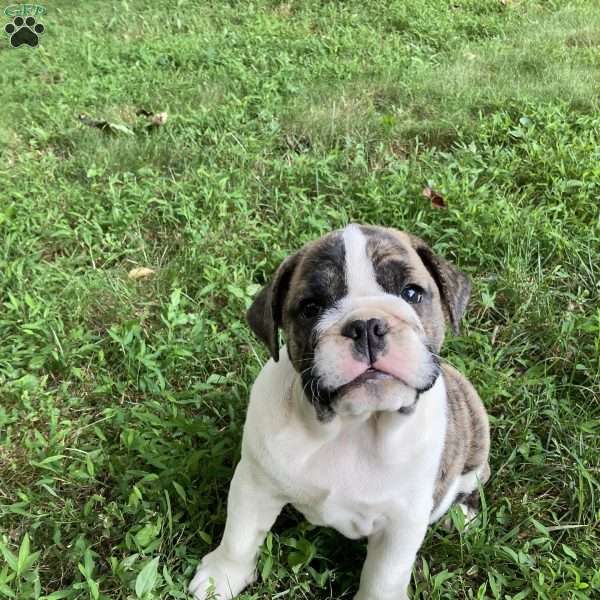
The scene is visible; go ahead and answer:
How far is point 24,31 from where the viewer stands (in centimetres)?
808

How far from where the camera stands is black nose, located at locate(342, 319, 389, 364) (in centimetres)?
224

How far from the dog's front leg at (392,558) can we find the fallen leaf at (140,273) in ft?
8.19

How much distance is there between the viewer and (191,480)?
3277 millimetres

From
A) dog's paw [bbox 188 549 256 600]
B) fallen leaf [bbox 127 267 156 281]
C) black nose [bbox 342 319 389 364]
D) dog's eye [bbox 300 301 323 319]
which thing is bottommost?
dog's paw [bbox 188 549 256 600]

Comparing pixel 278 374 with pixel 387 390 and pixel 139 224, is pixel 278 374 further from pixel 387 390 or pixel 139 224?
pixel 139 224

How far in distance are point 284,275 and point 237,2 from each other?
708 cm

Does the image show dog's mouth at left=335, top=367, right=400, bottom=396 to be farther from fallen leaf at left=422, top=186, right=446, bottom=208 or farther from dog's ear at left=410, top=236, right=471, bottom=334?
fallen leaf at left=422, top=186, right=446, bottom=208

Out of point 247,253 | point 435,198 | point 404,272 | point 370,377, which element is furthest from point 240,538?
point 435,198

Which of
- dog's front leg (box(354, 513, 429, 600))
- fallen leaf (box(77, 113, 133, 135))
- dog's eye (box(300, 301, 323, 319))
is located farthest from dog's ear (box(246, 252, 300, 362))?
fallen leaf (box(77, 113, 133, 135))

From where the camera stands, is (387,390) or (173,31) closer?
(387,390)

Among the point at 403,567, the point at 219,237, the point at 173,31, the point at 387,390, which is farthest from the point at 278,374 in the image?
the point at 173,31

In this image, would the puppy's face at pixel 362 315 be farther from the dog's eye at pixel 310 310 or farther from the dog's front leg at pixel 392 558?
the dog's front leg at pixel 392 558

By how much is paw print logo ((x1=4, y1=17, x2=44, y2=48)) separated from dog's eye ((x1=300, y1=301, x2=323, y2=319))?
21.6 ft

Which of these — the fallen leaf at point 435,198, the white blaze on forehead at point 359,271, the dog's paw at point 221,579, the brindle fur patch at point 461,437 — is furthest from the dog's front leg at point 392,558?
the fallen leaf at point 435,198
